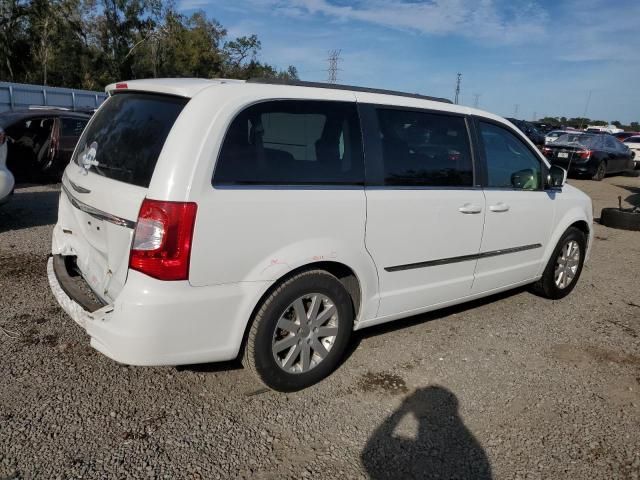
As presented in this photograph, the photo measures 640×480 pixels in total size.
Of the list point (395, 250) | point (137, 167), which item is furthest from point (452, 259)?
point (137, 167)

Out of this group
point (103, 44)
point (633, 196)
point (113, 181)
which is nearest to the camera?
point (113, 181)

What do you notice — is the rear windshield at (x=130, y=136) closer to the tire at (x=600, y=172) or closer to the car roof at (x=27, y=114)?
the car roof at (x=27, y=114)

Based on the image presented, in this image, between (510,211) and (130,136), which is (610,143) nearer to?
(510,211)

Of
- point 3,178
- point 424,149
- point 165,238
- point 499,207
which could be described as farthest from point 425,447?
point 3,178

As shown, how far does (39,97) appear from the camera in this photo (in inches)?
911

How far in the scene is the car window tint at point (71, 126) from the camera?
9.43 metres

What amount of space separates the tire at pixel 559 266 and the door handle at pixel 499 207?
1.09 meters

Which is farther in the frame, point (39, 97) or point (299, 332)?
point (39, 97)

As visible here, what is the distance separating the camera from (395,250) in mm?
3475

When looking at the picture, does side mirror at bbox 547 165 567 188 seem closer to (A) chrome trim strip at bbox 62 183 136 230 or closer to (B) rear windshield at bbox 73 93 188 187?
(B) rear windshield at bbox 73 93 188 187

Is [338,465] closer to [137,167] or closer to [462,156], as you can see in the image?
[137,167]

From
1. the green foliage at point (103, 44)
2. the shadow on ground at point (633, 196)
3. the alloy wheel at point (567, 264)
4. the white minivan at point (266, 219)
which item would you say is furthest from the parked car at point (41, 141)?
the green foliage at point (103, 44)

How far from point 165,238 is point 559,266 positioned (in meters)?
4.02

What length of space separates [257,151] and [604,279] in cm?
500
